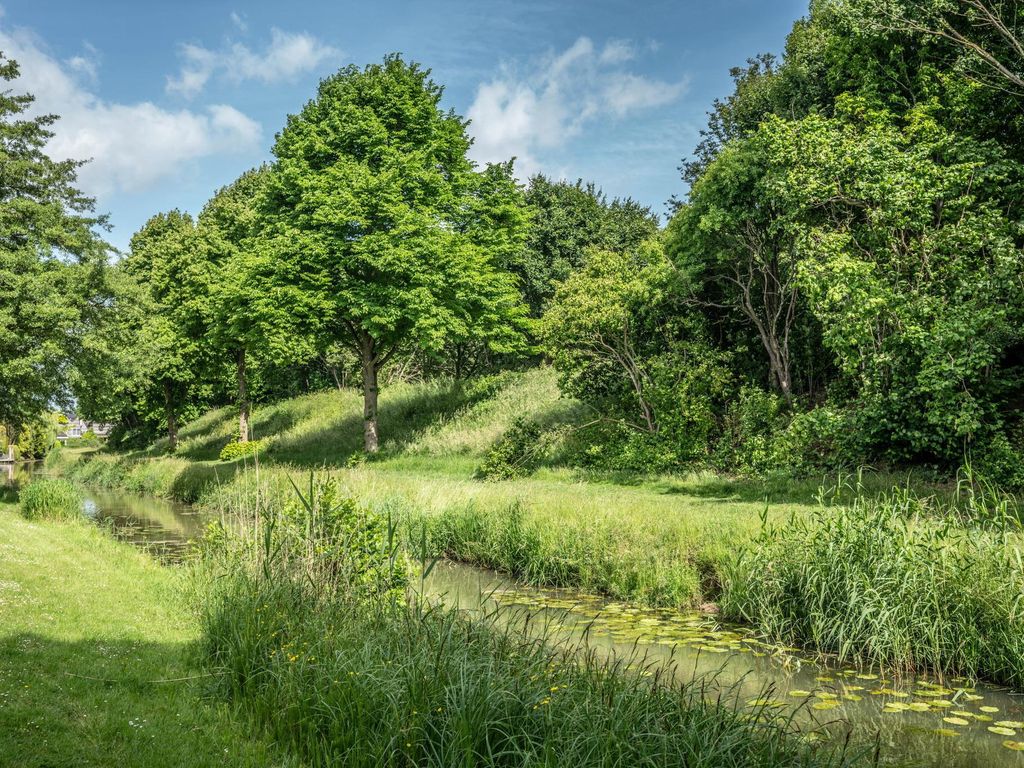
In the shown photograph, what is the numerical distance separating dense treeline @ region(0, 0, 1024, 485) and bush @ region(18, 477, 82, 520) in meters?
3.70

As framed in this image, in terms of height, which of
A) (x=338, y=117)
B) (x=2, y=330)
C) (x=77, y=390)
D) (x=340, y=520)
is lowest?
(x=340, y=520)

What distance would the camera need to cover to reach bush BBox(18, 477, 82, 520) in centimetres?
1761

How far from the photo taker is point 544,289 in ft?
130

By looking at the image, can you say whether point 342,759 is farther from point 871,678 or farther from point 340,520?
point 871,678

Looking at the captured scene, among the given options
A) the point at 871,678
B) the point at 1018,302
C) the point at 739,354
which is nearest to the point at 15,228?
the point at 739,354

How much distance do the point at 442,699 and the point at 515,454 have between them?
1816 cm

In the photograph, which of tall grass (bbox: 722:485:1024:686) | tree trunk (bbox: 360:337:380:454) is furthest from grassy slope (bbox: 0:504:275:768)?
tree trunk (bbox: 360:337:380:454)

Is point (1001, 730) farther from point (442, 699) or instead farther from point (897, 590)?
point (442, 699)

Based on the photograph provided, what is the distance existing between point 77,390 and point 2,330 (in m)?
3.65

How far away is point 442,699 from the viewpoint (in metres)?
5.53

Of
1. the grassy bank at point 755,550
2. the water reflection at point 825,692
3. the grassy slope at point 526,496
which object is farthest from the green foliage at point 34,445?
the water reflection at point 825,692

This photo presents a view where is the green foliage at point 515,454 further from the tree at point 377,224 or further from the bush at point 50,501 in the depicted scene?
the bush at point 50,501

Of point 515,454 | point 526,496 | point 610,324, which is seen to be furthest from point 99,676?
point 515,454

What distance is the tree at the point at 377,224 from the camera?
25.7 meters
